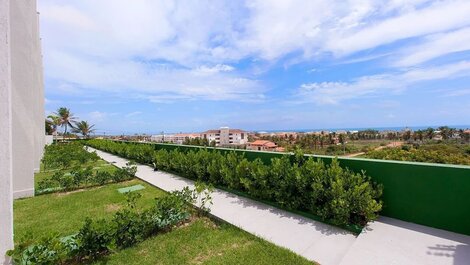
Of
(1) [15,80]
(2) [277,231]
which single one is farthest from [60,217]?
(1) [15,80]

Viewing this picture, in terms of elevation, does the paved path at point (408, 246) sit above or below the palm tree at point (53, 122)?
below

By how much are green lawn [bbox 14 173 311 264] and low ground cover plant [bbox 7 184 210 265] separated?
→ 162 millimetres

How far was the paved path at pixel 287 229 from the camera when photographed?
3613 millimetres

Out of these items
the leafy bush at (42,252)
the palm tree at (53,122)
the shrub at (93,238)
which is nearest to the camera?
the leafy bush at (42,252)

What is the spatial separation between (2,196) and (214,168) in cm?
522

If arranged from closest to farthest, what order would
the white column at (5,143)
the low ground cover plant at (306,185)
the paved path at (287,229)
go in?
the white column at (5,143) < the paved path at (287,229) < the low ground cover plant at (306,185)

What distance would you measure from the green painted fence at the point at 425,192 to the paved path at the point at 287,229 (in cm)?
122

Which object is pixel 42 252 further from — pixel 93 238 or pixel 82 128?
pixel 82 128

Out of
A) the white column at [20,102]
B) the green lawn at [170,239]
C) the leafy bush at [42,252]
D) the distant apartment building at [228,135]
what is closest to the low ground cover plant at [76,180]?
the white column at [20,102]

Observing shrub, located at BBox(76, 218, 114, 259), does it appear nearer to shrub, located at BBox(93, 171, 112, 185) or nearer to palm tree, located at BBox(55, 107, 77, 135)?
shrub, located at BBox(93, 171, 112, 185)

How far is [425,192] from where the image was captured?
4070mm

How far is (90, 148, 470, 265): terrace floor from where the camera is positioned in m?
3.25

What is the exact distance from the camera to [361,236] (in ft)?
12.7

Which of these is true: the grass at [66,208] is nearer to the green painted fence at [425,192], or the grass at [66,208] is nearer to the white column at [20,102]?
the white column at [20,102]
